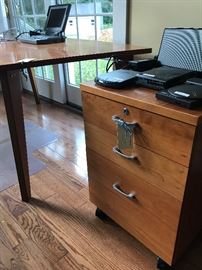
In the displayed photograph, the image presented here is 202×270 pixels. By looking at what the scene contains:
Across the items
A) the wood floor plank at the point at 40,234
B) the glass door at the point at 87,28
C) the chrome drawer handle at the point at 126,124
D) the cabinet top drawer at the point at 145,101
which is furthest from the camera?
the glass door at the point at 87,28

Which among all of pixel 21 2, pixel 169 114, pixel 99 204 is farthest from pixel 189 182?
pixel 21 2

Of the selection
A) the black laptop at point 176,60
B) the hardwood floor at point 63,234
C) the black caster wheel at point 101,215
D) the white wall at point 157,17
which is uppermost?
the white wall at point 157,17

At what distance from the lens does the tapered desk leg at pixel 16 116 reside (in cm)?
87

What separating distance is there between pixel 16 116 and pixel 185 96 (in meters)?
0.67

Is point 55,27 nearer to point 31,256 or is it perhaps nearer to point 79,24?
point 79,24

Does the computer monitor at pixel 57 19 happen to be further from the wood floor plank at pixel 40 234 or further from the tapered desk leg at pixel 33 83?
the wood floor plank at pixel 40 234

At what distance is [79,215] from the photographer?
1081 mm

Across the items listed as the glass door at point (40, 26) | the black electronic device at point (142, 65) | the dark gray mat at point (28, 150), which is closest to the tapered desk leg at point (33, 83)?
the glass door at point (40, 26)

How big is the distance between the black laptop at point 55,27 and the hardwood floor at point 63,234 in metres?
0.76

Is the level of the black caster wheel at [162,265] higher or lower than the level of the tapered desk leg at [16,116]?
lower

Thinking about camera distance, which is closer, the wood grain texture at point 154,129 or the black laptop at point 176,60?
the wood grain texture at point 154,129

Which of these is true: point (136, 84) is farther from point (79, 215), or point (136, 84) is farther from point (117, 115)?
point (79, 215)

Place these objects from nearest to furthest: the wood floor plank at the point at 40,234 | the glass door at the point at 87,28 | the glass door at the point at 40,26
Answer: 1. the wood floor plank at the point at 40,234
2. the glass door at the point at 87,28
3. the glass door at the point at 40,26

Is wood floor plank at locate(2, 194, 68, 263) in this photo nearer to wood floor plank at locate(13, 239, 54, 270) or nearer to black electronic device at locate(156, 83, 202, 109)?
wood floor plank at locate(13, 239, 54, 270)
